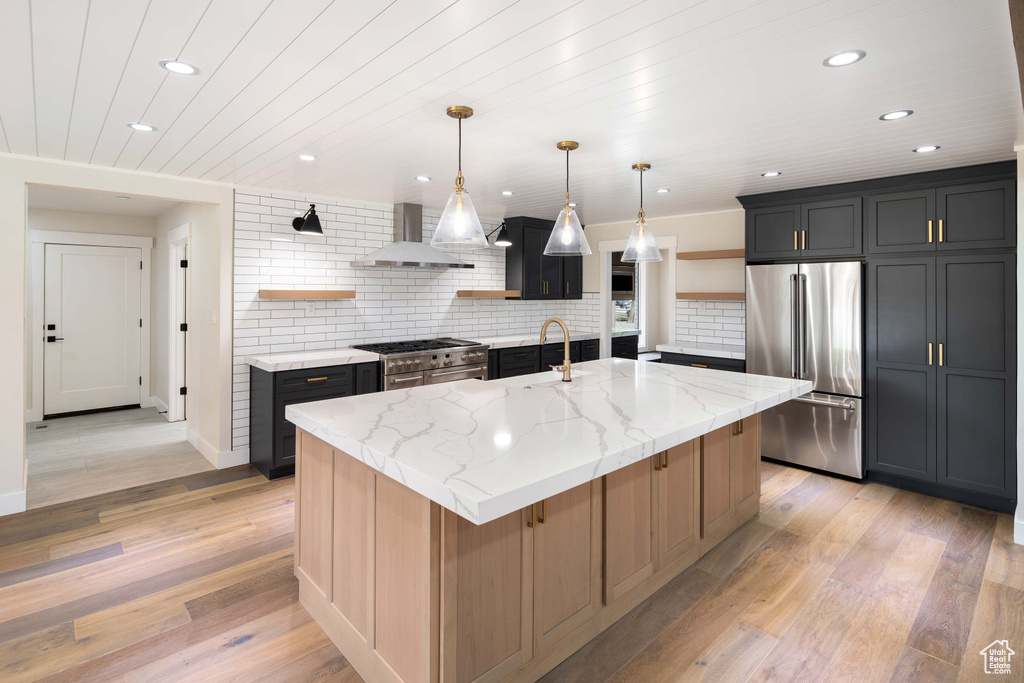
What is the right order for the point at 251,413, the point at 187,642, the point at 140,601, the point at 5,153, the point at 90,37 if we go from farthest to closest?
the point at 251,413, the point at 5,153, the point at 140,601, the point at 187,642, the point at 90,37

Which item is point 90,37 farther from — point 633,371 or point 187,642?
point 633,371

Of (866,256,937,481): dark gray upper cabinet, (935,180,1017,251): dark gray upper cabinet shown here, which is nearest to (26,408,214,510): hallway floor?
(866,256,937,481): dark gray upper cabinet

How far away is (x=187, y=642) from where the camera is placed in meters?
2.21

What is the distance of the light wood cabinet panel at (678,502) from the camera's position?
8.36ft

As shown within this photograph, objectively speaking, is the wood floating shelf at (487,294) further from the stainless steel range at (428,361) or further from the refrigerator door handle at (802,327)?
the refrigerator door handle at (802,327)

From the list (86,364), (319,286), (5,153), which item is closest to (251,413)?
(319,286)

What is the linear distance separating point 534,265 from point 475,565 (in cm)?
474

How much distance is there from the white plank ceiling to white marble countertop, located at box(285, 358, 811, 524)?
1386mm

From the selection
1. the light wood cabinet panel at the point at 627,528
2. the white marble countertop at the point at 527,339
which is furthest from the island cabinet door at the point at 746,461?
the white marble countertop at the point at 527,339

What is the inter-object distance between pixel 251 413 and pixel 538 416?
3192mm

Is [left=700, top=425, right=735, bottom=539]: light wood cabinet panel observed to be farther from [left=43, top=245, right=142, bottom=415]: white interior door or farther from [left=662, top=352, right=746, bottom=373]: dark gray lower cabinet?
[left=43, top=245, right=142, bottom=415]: white interior door

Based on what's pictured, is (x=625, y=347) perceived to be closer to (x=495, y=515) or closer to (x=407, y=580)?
(x=407, y=580)

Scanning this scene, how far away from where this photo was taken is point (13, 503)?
3.46 metres

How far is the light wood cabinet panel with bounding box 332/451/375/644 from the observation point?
1.94 meters
